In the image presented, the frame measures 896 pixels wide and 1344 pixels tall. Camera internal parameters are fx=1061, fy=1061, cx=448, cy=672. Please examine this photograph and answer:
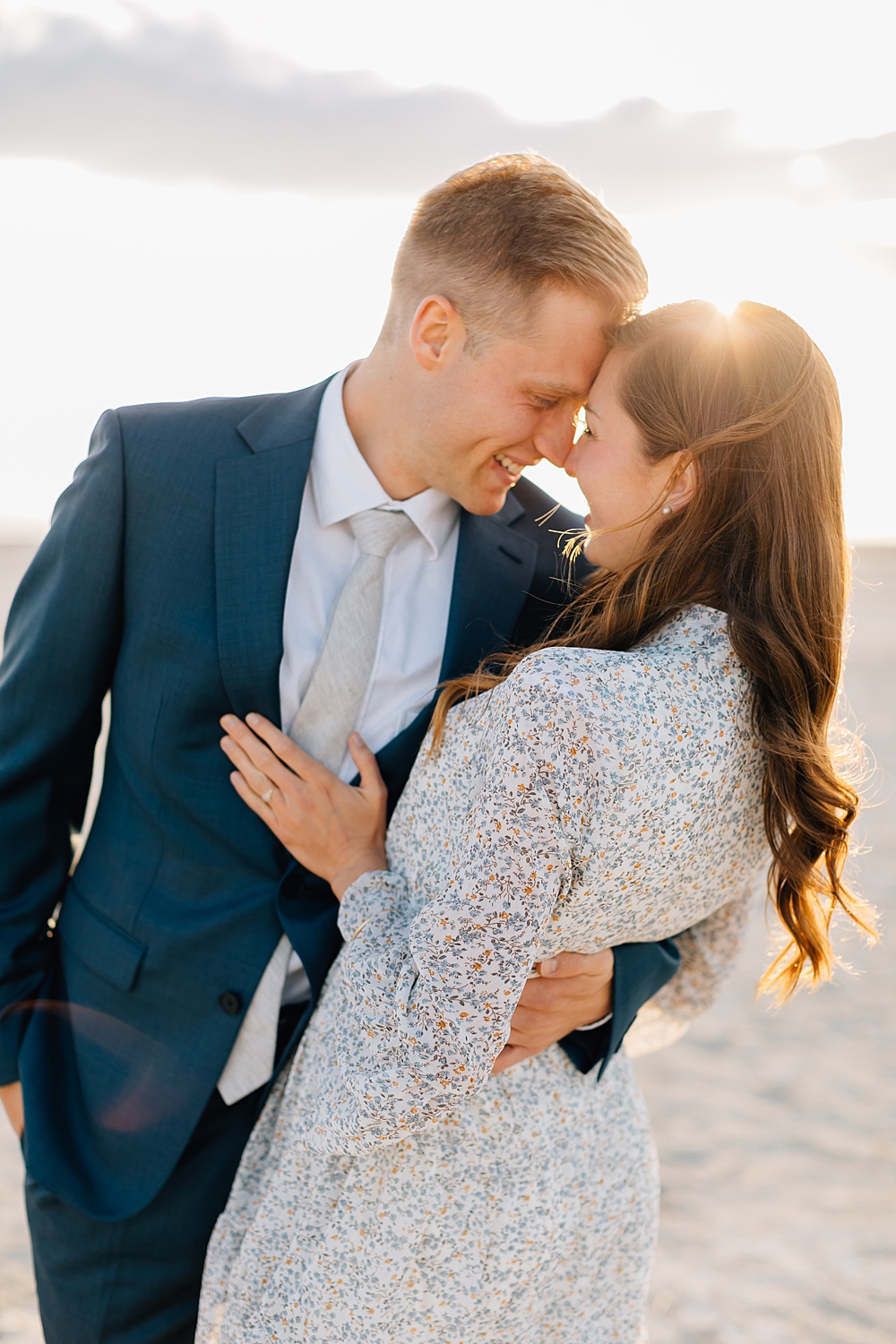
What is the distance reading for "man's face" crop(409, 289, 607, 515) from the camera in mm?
1912

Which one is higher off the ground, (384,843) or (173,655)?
(173,655)

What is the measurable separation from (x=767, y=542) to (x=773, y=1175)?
331 centimetres

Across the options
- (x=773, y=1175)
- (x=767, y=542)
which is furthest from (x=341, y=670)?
(x=773, y=1175)

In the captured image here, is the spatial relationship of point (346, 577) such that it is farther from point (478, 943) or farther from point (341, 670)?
point (478, 943)

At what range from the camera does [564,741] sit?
1.24 meters

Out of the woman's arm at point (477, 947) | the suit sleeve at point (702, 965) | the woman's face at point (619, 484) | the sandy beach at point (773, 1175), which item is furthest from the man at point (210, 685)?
the sandy beach at point (773, 1175)

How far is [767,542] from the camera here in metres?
1.45

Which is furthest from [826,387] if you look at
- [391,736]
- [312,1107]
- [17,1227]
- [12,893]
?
[17,1227]

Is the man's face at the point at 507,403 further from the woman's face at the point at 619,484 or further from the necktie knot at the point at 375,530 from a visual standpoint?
the woman's face at the point at 619,484

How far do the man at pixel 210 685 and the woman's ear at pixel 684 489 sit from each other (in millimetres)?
492

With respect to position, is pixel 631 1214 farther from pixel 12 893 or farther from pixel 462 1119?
pixel 12 893

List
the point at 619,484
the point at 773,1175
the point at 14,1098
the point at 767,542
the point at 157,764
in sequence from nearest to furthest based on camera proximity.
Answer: the point at 767,542
the point at 619,484
the point at 157,764
the point at 14,1098
the point at 773,1175

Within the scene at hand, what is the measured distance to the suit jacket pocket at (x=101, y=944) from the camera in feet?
6.17

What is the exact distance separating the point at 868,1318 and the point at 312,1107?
2621mm
